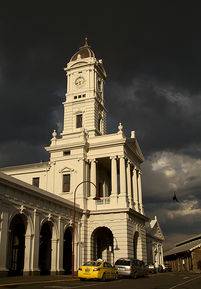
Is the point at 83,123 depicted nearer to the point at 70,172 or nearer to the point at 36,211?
the point at 70,172

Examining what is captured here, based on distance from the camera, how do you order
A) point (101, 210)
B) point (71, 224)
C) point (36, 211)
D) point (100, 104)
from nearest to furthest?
point (36, 211)
point (71, 224)
point (101, 210)
point (100, 104)

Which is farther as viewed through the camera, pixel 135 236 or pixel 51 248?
pixel 135 236

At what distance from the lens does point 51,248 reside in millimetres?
43438

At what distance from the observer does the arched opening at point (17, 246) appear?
39594mm

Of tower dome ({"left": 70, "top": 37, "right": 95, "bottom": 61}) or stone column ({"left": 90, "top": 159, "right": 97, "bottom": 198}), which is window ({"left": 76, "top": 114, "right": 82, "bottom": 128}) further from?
tower dome ({"left": 70, "top": 37, "right": 95, "bottom": 61})

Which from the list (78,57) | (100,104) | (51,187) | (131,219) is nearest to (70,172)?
(51,187)

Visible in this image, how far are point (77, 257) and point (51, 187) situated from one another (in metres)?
10.6

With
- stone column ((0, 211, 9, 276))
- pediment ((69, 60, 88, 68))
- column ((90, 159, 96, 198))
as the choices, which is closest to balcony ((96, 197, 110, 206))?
column ((90, 159, 96, 198))

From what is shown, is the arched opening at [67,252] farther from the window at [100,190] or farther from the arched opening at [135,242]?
the arched opening at [135,242]

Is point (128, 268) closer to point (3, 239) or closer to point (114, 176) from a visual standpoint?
point (3, 239)

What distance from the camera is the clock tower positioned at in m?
59.0

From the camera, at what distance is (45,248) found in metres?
45.3

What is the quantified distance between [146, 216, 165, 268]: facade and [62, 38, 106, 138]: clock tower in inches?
1029

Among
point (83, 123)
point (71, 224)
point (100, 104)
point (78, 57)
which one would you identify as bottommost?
point (71, 224)
